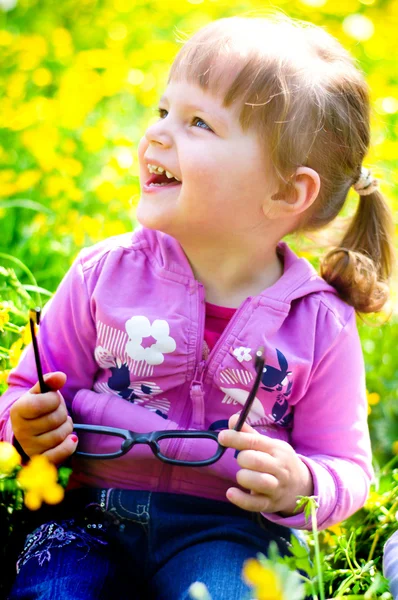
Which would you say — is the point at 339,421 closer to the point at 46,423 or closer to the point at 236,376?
the point at 236,376

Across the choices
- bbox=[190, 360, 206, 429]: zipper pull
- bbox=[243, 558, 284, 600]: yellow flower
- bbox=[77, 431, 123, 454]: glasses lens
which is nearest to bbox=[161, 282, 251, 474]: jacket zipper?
bbox=[190, 360, 206, 429]: zipper pull

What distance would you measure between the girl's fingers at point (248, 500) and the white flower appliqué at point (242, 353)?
0.73 ft

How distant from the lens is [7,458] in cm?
119

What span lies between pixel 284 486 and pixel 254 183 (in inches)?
19.7

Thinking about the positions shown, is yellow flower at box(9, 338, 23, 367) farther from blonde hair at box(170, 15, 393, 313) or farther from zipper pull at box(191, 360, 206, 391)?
blonde hair at box(170, 15, 393, 313)

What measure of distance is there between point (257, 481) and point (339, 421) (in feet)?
0.85

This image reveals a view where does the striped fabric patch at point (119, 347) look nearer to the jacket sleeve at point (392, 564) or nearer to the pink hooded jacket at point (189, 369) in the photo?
the pink hooded jacket at point (189, 369)

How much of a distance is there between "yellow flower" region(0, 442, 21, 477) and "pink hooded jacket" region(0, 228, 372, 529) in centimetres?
9

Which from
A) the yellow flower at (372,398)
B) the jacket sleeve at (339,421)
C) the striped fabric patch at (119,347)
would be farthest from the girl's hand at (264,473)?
the yellow flower at (372,398)

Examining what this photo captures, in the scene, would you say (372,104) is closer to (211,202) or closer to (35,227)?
(211,202)

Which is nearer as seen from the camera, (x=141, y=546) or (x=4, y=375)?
(x=141, y=546)

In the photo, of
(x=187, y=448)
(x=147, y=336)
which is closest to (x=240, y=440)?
(x=187, y=448)

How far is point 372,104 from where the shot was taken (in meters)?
1.48

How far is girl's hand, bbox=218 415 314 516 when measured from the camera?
A: 1176 millimetres
